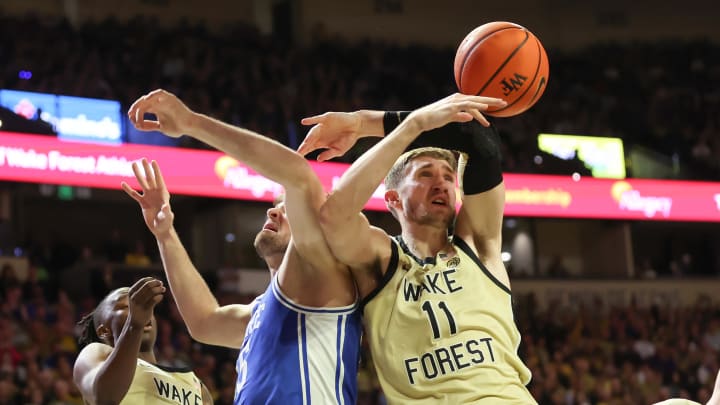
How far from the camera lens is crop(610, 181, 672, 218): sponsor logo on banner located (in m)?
15.8

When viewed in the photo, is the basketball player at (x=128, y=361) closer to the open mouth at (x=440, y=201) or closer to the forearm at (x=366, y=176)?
the forearm at (x=366, y=176)

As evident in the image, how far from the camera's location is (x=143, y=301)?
3.76m

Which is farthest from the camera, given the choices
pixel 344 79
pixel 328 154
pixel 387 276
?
pixel 344 79

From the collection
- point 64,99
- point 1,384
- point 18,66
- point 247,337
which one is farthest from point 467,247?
point 18,66

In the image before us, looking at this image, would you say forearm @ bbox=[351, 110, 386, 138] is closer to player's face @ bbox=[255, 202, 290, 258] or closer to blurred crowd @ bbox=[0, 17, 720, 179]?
player's face @ bbox=[255, 202, 290, 258]

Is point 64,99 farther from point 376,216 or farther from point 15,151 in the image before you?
point 376,216

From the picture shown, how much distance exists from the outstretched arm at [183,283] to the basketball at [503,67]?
4.48ft

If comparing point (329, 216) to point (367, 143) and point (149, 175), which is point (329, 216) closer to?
point (149, 175)

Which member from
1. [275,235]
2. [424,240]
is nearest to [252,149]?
[275,235]

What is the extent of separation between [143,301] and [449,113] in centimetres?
142

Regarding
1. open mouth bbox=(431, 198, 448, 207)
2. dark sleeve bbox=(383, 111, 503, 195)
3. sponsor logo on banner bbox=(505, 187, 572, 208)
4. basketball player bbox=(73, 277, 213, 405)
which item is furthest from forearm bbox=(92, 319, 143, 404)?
sponsor logo on banner bbox=(505, 187, 572, 208)

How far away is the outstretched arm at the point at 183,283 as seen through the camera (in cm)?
414

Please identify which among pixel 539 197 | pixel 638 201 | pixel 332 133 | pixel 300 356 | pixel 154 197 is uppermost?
pixel 332 133

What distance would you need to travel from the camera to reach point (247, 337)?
3.50 metres
